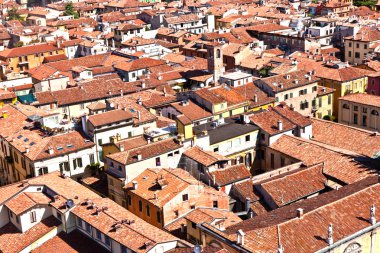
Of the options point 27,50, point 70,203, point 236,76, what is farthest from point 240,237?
point 27,50

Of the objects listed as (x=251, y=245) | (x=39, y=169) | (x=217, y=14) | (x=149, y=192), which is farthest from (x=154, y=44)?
(x=251, y=245)

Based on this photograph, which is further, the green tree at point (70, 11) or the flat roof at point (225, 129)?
the green tree at point (70, 11)

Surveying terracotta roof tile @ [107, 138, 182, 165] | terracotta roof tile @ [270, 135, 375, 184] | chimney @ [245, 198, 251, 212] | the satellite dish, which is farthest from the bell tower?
the satellite dish

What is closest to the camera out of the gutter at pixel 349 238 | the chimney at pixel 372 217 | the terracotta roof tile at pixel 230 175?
the gutter at pixel 349 238

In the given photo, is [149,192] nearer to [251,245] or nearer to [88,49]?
[251,245]

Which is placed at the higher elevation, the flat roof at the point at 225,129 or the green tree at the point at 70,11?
the green tree at the point at 70,11

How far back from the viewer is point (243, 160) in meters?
67.4

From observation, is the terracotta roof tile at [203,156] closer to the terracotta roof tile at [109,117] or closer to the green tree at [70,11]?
the terracotta roof tile at [109,117]

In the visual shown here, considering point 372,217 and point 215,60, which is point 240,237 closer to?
point 372,217

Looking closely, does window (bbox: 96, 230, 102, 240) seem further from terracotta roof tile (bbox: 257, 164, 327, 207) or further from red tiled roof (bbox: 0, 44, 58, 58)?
red tiled roof (bbox: 0, 44, 58, 58)

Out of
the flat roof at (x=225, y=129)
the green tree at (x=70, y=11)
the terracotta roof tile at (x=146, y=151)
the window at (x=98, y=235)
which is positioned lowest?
the window at (x=98, y=235)

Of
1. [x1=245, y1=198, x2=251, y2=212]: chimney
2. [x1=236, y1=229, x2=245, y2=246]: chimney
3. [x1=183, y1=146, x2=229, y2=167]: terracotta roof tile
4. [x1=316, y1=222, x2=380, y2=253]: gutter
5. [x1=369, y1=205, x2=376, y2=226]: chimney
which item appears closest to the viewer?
[x1=236, y1=229, x2=245, y2=246]: chimney

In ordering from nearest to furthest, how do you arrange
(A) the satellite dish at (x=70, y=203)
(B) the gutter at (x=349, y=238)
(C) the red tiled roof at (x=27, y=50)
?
(B) the gutter at (x=349, y=238) < (A) the satellite dish at (x=70, y=203) < (C) the red tiled roof at (x=27, y=50)

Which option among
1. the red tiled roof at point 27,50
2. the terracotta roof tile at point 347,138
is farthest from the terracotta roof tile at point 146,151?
the red tiled roof at point 27,50
